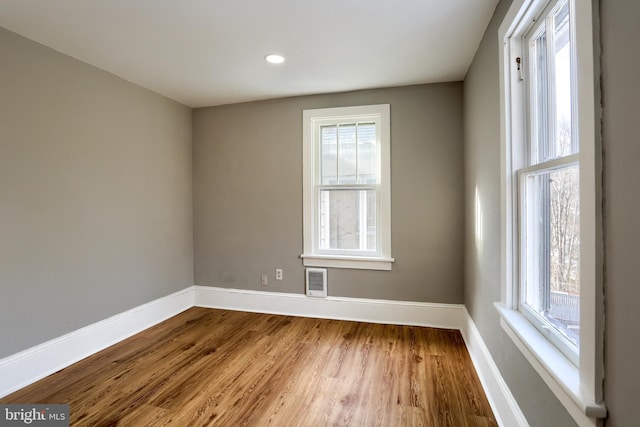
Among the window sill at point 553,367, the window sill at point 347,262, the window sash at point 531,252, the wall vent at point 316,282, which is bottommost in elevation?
the wall vent at point 316,282

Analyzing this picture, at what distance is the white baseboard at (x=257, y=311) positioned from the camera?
1.98m

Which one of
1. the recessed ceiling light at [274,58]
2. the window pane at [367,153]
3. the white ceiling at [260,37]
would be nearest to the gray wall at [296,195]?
the window pane at [367,153]

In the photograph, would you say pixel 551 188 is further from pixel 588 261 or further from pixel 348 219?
pixel 348 219

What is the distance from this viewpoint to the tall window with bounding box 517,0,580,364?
1146mm

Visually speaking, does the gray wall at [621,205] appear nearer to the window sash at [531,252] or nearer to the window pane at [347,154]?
the window sash at [531,252]

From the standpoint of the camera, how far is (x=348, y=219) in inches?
132

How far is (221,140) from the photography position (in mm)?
3631

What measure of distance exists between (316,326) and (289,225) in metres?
1.11

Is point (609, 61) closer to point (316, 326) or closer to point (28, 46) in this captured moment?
point (316, 326)

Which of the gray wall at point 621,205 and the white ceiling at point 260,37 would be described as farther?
the white ceiling at point 260,37

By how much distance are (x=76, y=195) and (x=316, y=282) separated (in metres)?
2.30

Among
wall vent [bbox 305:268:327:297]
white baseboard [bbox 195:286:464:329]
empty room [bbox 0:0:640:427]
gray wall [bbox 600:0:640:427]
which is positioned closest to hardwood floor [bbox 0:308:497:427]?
empty room [bbox 0:0:640:427]

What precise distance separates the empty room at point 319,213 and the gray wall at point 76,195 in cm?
2

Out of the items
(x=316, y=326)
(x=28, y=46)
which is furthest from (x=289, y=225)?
(x=28, y=46)
